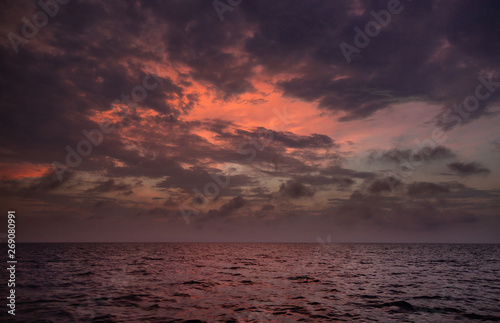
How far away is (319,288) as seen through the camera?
24359mm

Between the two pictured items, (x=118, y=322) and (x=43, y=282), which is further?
(x=43, y=282)

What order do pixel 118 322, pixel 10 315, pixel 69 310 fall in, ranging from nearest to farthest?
pixel 118 322 < pixel 10 315 < pixel 69 310

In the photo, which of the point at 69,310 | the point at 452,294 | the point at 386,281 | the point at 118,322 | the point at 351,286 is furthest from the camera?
the point at 386,281

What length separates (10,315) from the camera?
51.1 feet

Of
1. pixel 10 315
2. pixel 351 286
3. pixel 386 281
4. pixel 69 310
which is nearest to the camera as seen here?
pixel 10 315

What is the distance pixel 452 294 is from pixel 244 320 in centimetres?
1890

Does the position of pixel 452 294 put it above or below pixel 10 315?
below

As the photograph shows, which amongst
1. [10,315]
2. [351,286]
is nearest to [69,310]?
[10,315]

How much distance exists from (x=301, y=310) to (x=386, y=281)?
16.9 metres

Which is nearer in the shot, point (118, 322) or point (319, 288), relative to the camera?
point (118, 322)

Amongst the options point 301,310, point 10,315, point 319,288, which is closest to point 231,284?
point 319,288

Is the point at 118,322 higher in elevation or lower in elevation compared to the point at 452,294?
higher

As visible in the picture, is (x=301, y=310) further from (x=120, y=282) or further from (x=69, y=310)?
(x=120, y=282)

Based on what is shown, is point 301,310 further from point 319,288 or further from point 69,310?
point 69,310
